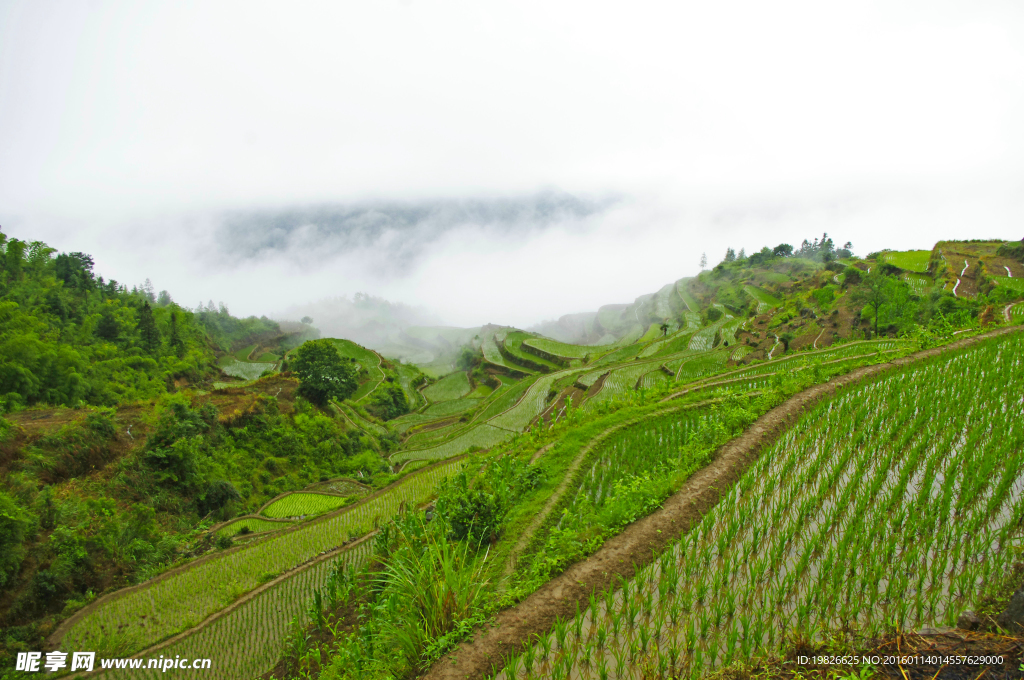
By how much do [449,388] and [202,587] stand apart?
45.5 m

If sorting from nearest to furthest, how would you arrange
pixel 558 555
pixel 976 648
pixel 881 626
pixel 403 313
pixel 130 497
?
pixel 976 648
pixel 881 626
pixel 558 555
pixel 130 497
pixel 403 313

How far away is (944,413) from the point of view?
7223 millimetres

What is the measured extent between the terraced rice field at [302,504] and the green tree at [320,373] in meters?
11.7

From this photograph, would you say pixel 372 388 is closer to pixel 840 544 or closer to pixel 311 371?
pixel 311 371

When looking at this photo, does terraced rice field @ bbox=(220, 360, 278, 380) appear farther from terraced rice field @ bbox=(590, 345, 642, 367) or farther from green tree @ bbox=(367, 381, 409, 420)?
terraced rice field @ bbox=(590, 345, 642, 367)

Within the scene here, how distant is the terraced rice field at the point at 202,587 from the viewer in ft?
30.2

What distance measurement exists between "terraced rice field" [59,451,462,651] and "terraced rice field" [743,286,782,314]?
54.3 metres

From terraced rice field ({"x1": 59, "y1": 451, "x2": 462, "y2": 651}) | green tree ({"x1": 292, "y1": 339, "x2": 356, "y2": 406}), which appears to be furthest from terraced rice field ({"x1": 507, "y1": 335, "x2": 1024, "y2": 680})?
green tree ({"x1": 292, "y1": 339, "x2": 356, "y2": 406})

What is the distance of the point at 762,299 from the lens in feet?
191

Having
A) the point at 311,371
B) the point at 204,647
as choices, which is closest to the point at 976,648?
the point at 204,647

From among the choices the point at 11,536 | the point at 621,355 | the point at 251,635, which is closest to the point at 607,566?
the point at 251,635

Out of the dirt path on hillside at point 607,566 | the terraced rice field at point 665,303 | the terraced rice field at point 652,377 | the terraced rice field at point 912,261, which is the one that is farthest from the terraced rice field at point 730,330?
the dirt path on hillside at point 607,566

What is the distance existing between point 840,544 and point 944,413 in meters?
5.32

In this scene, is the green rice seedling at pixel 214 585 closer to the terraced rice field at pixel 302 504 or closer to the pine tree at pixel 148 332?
the terraced rice field at pixel 302 504
